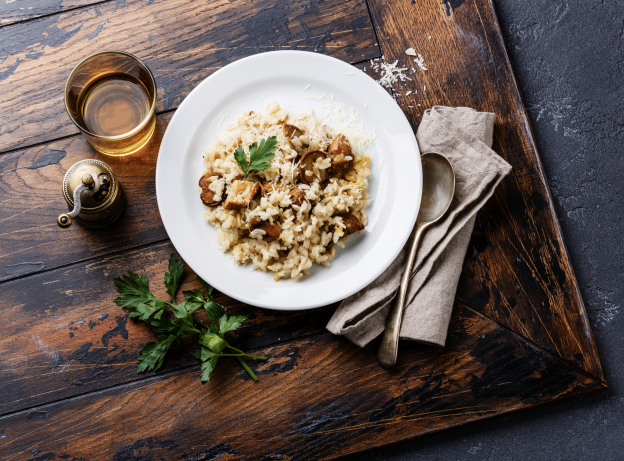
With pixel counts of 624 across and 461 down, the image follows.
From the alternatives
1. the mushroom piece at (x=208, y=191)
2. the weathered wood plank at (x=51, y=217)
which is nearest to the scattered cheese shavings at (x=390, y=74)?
the mushroom piece at (x=208, y=191)

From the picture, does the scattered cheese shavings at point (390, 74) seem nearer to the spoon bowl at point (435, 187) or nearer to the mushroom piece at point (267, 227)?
the spoon bowl at point (435, 187)

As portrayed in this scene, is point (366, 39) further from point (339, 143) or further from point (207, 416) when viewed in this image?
point (207, 416)

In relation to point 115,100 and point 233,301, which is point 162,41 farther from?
point 233,301

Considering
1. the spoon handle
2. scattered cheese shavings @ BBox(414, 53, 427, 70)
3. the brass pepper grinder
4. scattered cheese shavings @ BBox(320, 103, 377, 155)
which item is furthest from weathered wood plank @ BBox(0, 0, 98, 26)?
the spoon handle

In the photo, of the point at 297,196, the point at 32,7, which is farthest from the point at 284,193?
the point at 32,7

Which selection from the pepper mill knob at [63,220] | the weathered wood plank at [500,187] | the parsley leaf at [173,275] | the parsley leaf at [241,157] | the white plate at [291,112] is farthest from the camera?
the weathered wood plank at [500,187]

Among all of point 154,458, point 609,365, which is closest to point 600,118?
point 609,365

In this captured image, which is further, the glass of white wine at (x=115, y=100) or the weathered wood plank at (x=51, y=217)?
the weathered wood plank at (x=51, y=217)
